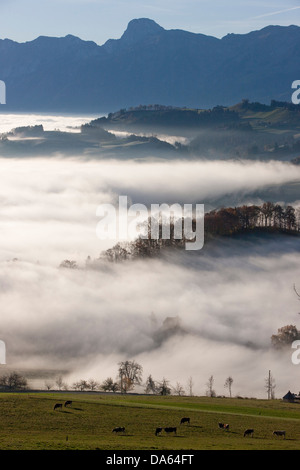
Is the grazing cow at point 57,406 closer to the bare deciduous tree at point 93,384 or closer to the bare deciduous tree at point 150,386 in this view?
the bare deciduous tree at point 93,384

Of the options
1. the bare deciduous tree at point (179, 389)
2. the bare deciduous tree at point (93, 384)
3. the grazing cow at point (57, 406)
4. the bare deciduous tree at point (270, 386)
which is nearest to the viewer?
the grazing cow at point (57, 406)

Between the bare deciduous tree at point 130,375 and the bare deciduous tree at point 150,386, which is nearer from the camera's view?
the bare deciduous tree at point 150,386

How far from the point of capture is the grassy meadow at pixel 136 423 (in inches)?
2382

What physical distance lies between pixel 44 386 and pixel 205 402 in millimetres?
46476

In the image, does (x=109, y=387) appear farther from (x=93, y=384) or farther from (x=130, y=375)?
(x=130, y=375)

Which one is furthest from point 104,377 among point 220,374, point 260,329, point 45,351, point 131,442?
point 131,442

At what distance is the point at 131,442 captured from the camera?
6147 cm

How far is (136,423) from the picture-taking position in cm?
7444

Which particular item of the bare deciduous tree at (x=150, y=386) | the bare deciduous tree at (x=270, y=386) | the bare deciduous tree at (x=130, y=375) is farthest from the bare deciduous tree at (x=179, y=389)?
the bare deciduous tree at (x=270, y=386)

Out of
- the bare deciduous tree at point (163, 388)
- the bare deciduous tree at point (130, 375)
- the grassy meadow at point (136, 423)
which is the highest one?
the bare deciduous tree at point (130, 375)

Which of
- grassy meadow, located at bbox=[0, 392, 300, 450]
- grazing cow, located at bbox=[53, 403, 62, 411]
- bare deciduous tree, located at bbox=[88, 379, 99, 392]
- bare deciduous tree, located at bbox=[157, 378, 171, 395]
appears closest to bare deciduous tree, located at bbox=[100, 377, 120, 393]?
bare deciduous tree, located at bbox=[88, 379, 99, 392]

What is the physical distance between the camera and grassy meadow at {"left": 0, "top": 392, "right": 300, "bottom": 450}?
198 ft

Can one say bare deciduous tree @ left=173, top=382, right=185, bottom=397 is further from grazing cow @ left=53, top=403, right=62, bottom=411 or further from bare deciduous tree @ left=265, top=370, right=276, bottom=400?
grazing cow @ left=53, top=403, right=62, bottom=411

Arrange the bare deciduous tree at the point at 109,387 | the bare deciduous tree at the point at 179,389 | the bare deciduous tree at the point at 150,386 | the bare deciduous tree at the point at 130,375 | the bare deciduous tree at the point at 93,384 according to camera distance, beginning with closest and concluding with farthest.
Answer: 1. the bare deciduous tree at the point at 109,387
2. the bare deciduous tree at the point at 93,384
3. the bare deciduous tree at the point at 150,386
4. the bare deciduous tree at the point at 179,389
5. the bare deciduous tree at the point at 130,375
